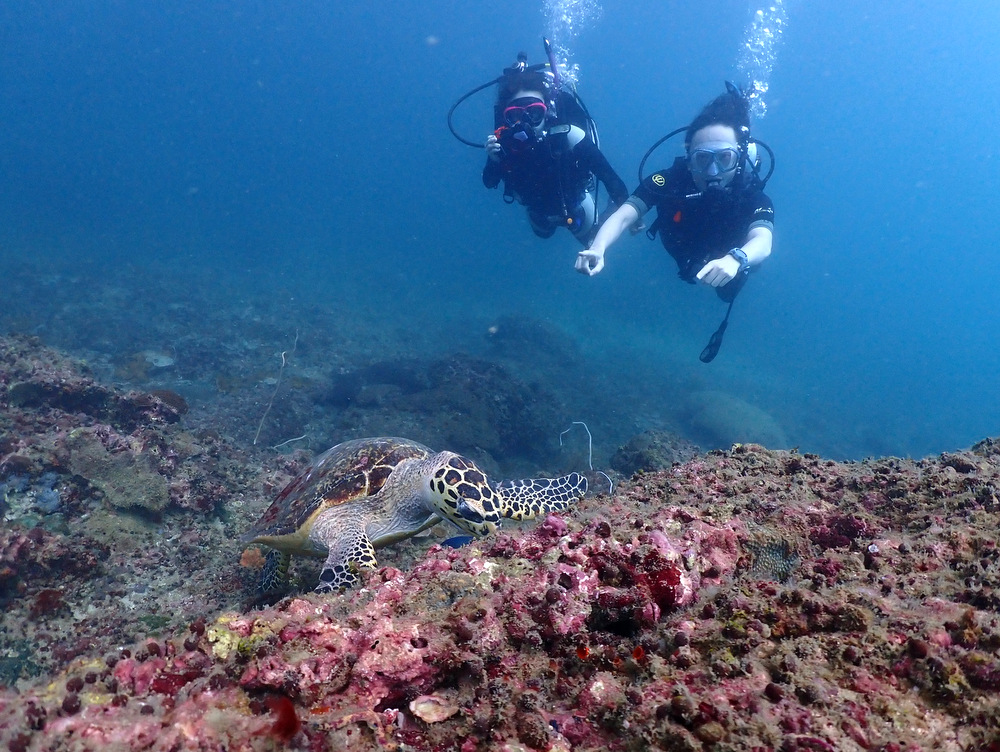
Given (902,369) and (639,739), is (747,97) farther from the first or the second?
(902,369)

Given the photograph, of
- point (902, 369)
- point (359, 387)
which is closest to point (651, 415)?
point (359, 387)

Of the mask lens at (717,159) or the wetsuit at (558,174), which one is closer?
the mask lens at (717,159)

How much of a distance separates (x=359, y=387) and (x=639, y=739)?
12604 mm

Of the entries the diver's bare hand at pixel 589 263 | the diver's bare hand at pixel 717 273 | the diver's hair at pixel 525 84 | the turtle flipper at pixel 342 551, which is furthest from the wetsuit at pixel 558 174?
the turtle flipper at pixel 342 551

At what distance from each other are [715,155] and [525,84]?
455 centimetres

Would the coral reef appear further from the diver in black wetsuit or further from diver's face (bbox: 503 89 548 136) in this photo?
diver's face (bbox: 503 89 548 136)

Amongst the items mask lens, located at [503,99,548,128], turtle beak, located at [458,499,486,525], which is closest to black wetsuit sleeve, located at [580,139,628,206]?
mask lens, located at [503,99,548,128]

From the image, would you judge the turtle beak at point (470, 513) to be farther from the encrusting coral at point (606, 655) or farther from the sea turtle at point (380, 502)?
the encrusting coral at point (606, 655)

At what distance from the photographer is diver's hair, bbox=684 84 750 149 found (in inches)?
335

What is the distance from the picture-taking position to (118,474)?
18.6 ft

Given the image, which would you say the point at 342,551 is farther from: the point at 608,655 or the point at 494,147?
the point at 494,147

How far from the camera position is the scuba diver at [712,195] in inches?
324

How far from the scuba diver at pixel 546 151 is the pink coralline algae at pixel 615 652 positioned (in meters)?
9.18

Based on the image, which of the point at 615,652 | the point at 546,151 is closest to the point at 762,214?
the point at 546,151
